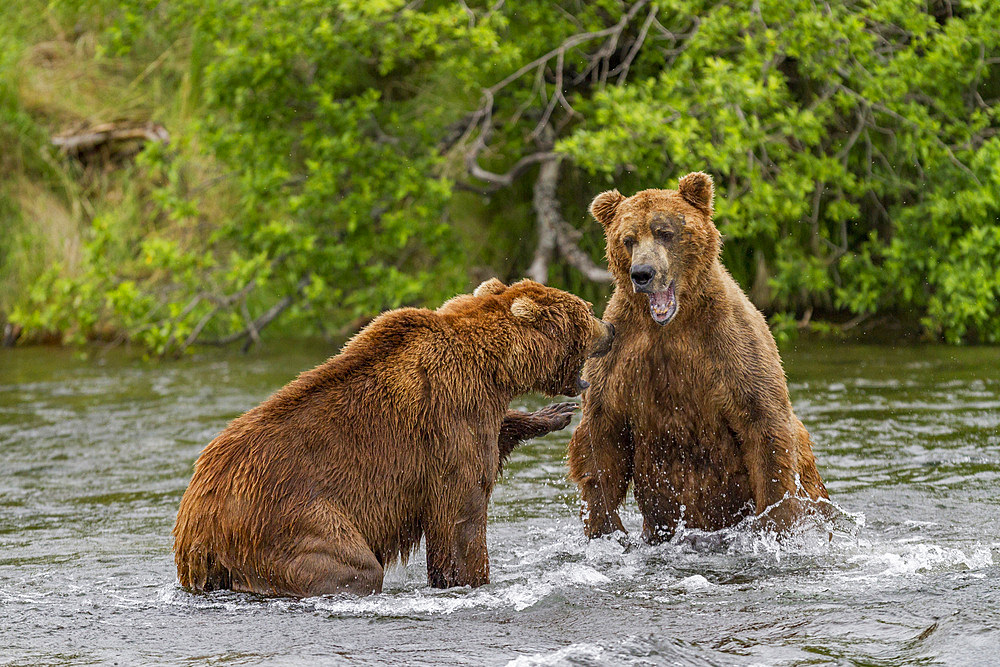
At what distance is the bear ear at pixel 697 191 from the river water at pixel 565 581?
4.67ft

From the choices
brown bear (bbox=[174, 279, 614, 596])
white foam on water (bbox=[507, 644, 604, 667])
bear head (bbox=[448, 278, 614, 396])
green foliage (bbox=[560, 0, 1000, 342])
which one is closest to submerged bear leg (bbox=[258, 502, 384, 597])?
brown bear (bbox=[174, 279, 614, 596])

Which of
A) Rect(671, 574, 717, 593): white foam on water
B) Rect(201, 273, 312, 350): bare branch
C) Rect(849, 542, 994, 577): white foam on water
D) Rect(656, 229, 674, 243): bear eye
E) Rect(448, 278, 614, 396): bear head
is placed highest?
Rect(656, 229, 674, 243): bear eye

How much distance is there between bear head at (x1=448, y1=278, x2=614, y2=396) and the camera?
501 centimetres

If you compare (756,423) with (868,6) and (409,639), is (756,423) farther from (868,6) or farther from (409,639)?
(868,6)

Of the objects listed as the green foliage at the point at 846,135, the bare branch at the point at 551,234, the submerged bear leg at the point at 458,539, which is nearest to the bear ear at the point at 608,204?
the submerged bear leg at the point at 458,539

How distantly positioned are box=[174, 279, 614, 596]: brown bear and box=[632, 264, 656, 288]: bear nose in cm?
25

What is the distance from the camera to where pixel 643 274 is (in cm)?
499

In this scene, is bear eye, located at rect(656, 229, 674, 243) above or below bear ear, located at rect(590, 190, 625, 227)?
below

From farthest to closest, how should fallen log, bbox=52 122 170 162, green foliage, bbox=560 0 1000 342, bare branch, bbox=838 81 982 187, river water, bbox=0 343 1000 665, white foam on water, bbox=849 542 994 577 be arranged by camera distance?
fallen log, bbox=52 122 170 162 → bare branch, bbox=838 81 982 187 → green foliage, bbox=560 0 1000 342 → white foam on water, bbox=849 542 994 577 → river water, bbox=0 343 1000 665

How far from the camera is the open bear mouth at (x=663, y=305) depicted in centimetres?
507

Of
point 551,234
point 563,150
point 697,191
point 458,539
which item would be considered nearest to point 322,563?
point 458,539

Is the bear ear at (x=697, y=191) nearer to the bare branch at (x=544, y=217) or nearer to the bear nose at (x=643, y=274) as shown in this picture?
the bear nose at (x=643, y=274)

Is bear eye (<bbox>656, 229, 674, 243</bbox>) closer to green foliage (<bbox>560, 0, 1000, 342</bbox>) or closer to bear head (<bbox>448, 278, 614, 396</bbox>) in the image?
bear head (<bbox>448, 278, 614, 396</bbox>)

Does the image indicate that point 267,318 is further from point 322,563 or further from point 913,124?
point 322,563
